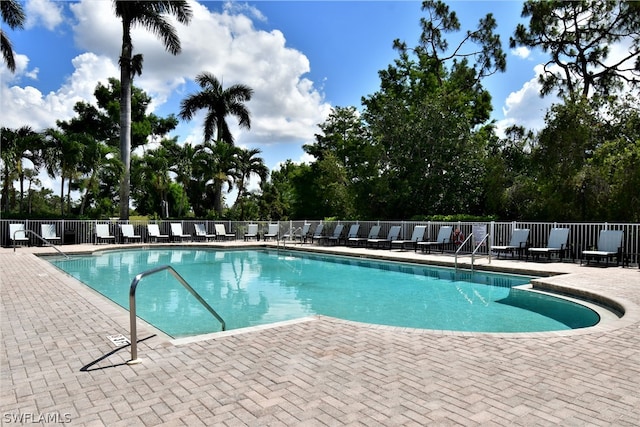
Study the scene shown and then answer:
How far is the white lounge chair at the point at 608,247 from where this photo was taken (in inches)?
419

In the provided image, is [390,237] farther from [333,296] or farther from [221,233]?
[221,233]

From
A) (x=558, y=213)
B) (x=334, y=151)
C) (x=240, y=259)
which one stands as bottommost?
(x=240, y=259)

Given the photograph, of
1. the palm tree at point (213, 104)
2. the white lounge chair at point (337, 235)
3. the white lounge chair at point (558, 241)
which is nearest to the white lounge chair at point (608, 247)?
the white lounge chair at point (558, 241)

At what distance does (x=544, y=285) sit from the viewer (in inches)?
317

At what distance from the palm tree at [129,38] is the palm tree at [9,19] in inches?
173

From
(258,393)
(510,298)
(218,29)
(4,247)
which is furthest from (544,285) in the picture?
(4,247)

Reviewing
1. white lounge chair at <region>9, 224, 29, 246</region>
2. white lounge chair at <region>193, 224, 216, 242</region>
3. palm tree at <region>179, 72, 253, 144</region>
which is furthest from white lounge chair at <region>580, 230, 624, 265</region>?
palm tree at <region>179, 72, 253, 144</region>

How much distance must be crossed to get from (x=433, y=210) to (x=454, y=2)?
49.5 feet

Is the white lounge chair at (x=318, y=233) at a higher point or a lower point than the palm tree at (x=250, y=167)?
lower

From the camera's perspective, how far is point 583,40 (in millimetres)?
21703

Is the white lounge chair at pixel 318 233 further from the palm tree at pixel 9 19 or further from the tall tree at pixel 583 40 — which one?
the palm tree at pixel 9 19

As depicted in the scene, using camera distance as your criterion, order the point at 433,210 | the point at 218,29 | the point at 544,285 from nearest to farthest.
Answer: the point at 544,285, the point at 218,29, the point at 433,210

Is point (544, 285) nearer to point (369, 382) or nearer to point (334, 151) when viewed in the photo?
point (369, 382)

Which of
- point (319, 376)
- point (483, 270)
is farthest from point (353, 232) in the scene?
point (319, 376)
